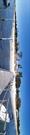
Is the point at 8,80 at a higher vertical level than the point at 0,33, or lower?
lower

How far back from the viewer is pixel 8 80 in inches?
180

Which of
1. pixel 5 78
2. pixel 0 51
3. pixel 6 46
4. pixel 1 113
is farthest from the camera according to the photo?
pixel 6 46

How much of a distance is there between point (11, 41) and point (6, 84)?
2031 mm

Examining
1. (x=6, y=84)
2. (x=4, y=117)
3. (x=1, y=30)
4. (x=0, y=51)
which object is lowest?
(x=4, y=117)

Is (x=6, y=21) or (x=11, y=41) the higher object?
(x=6, y=21)

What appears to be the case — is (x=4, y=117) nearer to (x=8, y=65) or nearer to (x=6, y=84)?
(x=6, y=84)

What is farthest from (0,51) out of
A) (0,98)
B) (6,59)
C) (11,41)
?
(0,98)

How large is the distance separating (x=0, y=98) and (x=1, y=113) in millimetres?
342

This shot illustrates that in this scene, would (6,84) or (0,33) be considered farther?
(0,33)

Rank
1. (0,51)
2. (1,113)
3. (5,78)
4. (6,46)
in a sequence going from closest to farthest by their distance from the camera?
1. (1,113)
2. (5,78)
3. (0,51)
4. (6,46)

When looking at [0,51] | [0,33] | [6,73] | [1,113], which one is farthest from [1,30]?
[1,113]

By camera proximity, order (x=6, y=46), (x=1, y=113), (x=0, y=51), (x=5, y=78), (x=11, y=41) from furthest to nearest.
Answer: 1. (x=11, y=41)
2. (x=6, y=46)
3. (x=0, y=51)
4. (x=5, y=78)
5. (x=1, y=113)

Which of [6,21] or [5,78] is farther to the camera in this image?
[6,21]

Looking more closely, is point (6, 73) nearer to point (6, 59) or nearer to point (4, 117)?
point (4, 117)
